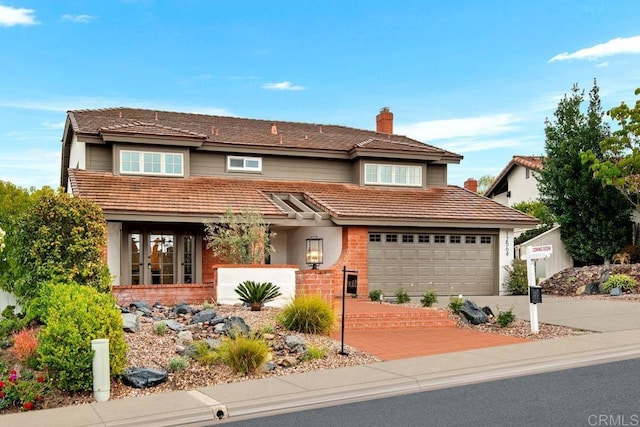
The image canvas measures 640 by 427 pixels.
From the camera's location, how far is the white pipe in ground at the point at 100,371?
8523 millimetres

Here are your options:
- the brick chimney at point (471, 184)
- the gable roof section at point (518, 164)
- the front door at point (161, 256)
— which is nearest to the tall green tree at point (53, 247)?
the front door at point (161, 256)

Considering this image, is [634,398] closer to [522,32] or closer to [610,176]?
[522,32]

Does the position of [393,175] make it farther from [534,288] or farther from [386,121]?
[534,288]

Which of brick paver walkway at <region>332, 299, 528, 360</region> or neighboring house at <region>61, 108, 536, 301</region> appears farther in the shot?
neighboring house at <region>61, 108, 536, 301</region>

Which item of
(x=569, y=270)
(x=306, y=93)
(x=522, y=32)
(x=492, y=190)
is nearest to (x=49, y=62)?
(x=306, y=93)

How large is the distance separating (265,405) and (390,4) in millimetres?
14040

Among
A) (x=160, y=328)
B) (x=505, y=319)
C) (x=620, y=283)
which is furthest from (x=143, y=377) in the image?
(x=620, y=283)

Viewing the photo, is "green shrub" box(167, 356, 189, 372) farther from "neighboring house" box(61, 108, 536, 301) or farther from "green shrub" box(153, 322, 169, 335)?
"neighboring house" box(61, 108, 536, 301)

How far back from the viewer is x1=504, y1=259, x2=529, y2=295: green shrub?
74.9 ft

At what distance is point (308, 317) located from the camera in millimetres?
12422

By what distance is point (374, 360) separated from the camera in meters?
10.7

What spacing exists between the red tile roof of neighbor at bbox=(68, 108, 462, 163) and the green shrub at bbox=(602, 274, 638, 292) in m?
Result: 7.57

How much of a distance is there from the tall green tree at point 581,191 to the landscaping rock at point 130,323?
790 inches

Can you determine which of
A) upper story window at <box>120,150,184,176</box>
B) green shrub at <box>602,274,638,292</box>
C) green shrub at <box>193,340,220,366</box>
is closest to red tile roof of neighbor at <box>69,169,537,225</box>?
upper story window at <box>120,150,184,176</box>
